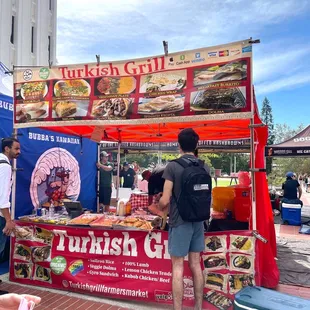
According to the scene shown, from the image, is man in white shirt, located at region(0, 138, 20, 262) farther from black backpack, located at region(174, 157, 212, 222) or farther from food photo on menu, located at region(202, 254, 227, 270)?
food photo on menu, located at region(202, 254, 227, 270)

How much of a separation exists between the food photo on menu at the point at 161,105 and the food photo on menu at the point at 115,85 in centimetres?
26

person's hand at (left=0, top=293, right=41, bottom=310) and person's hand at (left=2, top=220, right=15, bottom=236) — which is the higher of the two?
person's hand at (left=0, top=293, right=41, bottom=310)

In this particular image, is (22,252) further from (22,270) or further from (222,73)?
(222,73)

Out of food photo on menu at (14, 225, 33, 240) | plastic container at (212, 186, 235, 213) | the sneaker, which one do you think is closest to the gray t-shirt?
food photo on menu at (14, 225, 33, 240)

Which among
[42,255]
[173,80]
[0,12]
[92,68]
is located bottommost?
[42,255]

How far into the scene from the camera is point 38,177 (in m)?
5.46

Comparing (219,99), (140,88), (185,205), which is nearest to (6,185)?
(140,88)

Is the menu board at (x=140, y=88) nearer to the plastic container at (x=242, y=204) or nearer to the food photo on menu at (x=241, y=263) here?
the food photo on menu at (x=241, y=263)

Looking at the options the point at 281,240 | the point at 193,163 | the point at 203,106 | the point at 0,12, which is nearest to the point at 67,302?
the point at 193,163

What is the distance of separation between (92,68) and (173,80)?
114 centimetres

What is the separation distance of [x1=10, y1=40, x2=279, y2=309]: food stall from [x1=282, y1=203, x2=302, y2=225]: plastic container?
514cm

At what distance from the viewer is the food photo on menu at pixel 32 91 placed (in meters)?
4.17

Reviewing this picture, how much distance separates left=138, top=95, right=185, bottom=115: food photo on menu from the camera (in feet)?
11.6

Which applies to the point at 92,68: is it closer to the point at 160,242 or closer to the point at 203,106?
the point at 203,106
